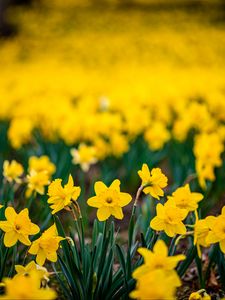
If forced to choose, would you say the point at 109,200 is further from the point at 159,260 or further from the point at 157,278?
the point at 157,278

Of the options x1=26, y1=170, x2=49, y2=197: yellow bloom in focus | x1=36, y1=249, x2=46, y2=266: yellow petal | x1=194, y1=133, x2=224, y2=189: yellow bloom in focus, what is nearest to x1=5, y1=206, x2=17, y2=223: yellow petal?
x1=36, y1=249, x2=46, y2=266: yellow petal

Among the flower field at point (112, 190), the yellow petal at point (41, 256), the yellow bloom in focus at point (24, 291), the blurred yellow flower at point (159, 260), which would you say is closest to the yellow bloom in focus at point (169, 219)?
the flower field at point (112, 190)

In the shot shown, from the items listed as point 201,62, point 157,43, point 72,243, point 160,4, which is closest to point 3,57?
point 157,43

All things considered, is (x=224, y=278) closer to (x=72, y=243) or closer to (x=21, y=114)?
(x=72, y=243)

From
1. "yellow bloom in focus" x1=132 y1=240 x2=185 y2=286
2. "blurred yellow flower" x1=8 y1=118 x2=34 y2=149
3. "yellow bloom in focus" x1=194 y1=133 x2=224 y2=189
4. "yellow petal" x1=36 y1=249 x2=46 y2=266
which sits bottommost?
"blurred yellow flower" x1=8 y1=118 x2=34 y2=149

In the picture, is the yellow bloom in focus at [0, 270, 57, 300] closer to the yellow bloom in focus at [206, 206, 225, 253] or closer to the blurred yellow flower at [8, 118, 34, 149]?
the yellow bloom in focus at [206, 206, 225, 253]

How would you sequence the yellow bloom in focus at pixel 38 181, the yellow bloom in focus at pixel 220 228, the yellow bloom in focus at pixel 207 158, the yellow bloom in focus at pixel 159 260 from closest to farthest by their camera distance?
the yellow bloom in focus at pixel 159 260 → the yellow bloom in focus at pixel 220 228 → the yellow bloom in focus at pixel 38 181 → the yellow bloom in focus at pixel 207 158

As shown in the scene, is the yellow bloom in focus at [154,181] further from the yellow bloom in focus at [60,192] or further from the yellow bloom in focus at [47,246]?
the yellow bloom in focus at [47,246]
